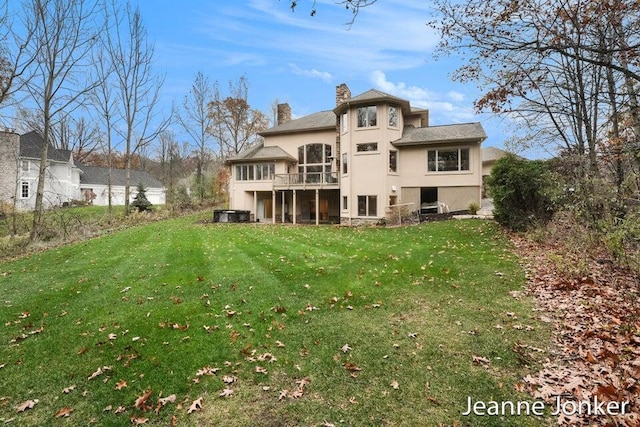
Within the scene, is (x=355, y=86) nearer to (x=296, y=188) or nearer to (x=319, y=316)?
(x=296, y=188)

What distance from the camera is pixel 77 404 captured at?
378cm

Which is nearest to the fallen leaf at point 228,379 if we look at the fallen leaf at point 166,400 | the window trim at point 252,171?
the fallen leaf at point 166,400

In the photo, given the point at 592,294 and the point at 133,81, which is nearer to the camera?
the point at 592,294

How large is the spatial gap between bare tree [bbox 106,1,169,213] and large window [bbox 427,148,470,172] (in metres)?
21.4

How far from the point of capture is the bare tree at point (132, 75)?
25141 mm

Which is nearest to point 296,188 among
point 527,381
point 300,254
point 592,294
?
point 300,254

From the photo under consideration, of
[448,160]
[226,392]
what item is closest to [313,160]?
[448,160]

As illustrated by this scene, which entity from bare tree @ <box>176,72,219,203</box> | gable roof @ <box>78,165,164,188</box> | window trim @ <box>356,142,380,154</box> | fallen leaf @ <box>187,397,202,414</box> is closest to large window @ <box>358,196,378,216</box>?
window trim @ <box>356,142,380,154</box>

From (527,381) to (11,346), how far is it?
723cm

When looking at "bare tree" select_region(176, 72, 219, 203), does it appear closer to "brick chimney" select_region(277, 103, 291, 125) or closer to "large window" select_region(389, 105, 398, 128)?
"brick chimney" select_region(277, 103, 291, 125)

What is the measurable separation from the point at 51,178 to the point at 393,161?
89.8 feet

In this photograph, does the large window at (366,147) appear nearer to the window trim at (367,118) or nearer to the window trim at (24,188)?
the window trim at (367,118)

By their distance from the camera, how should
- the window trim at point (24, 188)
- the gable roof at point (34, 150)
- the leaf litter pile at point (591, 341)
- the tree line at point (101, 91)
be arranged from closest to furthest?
the leaf litter pile at point (591, 341), the tree line at point (101, 91), the window trim at point (24, 188), the gable roof at point (34, 150)

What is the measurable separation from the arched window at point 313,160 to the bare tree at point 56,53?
13.5 meters
